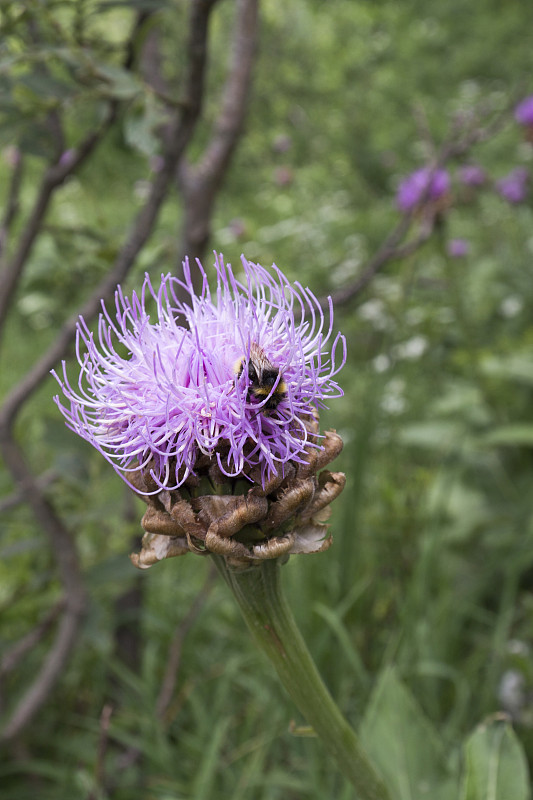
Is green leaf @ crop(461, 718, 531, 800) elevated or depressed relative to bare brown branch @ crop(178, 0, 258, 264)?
depressed

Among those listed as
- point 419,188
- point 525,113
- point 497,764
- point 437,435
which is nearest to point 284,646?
point 497,764

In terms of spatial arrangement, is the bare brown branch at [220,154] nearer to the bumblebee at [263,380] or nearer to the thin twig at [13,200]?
the thin twig at [13,200]

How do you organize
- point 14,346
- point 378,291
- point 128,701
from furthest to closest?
point 14,346, point 378,291, point 128,701

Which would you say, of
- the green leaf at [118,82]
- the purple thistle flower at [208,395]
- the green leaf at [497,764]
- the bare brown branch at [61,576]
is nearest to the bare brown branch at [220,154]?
the green leaf at [118,82]

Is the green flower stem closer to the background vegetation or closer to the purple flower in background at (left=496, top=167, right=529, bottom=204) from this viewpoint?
the background vegetation

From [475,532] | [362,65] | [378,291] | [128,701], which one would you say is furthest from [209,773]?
[362,65]

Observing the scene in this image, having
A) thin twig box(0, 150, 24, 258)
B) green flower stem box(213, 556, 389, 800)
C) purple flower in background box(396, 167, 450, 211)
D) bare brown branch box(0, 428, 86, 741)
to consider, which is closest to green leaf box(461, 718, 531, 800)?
green flower stem box(213, 556, 389, 800)

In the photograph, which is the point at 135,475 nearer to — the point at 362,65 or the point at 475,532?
the point at 475,532
